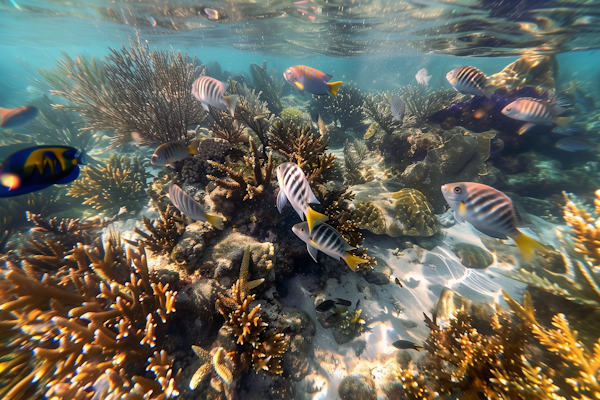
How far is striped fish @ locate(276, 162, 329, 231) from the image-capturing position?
175cm

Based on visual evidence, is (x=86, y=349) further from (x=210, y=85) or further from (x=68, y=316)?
(x=210, y=85)

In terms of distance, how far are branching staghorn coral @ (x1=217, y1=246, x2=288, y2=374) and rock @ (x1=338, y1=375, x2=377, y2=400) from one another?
841 mm

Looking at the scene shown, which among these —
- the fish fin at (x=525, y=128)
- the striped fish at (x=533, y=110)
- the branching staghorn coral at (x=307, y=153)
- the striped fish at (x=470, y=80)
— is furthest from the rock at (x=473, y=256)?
the fish fin at (x=525, y=128)

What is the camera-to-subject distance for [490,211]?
2.07m

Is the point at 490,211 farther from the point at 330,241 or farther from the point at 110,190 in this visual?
the point at 110,190

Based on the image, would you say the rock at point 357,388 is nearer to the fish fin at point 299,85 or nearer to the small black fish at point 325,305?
the small black fish at point 325,305

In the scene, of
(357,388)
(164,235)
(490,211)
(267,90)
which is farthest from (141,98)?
(267,90)

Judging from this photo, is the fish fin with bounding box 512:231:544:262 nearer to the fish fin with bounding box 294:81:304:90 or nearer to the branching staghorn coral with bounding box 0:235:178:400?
the branching staghorn coral with bounding box 0:235:178:400

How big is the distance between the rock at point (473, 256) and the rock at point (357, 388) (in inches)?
123

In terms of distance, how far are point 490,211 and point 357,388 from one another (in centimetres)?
250

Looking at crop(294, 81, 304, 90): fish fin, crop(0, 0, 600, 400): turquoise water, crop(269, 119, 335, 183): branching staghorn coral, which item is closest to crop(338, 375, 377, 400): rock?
crop(0, 0, 600, 400): turquoise water

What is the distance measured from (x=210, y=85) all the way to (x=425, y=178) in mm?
5312

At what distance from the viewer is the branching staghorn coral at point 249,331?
7.76 feet

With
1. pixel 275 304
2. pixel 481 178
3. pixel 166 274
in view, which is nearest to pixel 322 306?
pixel 275 304
